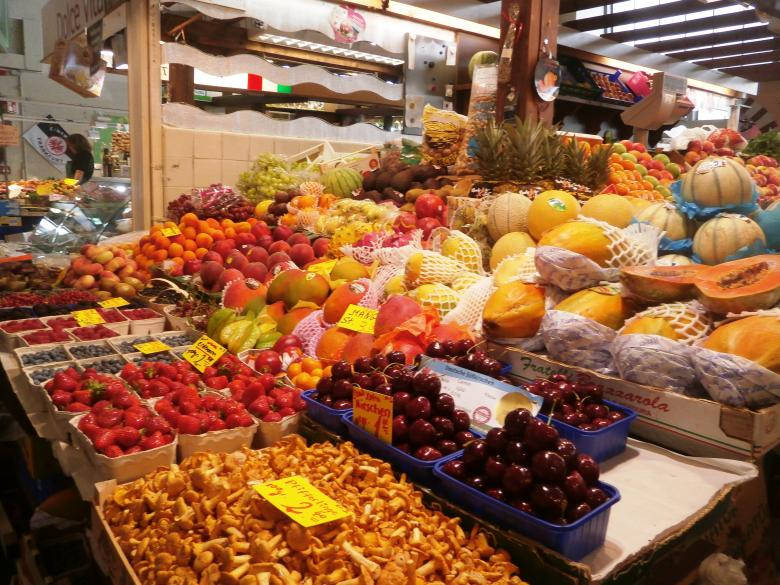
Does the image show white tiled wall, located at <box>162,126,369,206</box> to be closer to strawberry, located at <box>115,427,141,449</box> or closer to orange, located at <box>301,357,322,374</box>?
orange, located at <box>301,357,322,374</box>

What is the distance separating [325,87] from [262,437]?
17.2ft

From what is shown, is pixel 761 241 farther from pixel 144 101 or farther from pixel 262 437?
pixel 144 101

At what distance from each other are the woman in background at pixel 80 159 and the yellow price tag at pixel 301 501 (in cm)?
899

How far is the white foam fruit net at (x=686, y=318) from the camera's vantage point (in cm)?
174

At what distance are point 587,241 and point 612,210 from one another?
0.50m

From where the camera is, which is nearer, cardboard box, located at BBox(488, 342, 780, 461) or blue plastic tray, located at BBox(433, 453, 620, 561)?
blue plastic tray, located at BBox(433, 453, 620, 561)

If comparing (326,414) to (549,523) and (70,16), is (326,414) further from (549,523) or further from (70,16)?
(70,16)

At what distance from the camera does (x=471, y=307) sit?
238 cm

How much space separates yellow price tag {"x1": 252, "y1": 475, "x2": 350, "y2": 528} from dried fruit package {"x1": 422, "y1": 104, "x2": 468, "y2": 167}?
3.23m

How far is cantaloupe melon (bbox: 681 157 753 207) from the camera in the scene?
7.10ft

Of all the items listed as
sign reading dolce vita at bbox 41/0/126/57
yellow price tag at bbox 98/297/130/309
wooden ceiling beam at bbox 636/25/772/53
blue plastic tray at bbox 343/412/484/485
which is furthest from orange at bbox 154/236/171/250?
wooden ceiling beam at bbox 636/25/772/53

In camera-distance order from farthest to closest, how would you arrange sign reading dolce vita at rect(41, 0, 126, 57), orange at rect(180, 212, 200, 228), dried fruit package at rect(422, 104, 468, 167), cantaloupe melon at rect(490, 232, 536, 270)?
sign reading dolce vita at rect(41, 0, 126, 57) < orange at rect(180, 212, 200, 228) < dried fruit package at rect(422, 104, 468, 167) < cantaloupe melon at rect(490, 232, 536, 270)

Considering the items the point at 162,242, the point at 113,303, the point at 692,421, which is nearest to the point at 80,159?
the point at 162,242

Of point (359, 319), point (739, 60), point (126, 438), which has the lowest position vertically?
point (126, 438)
